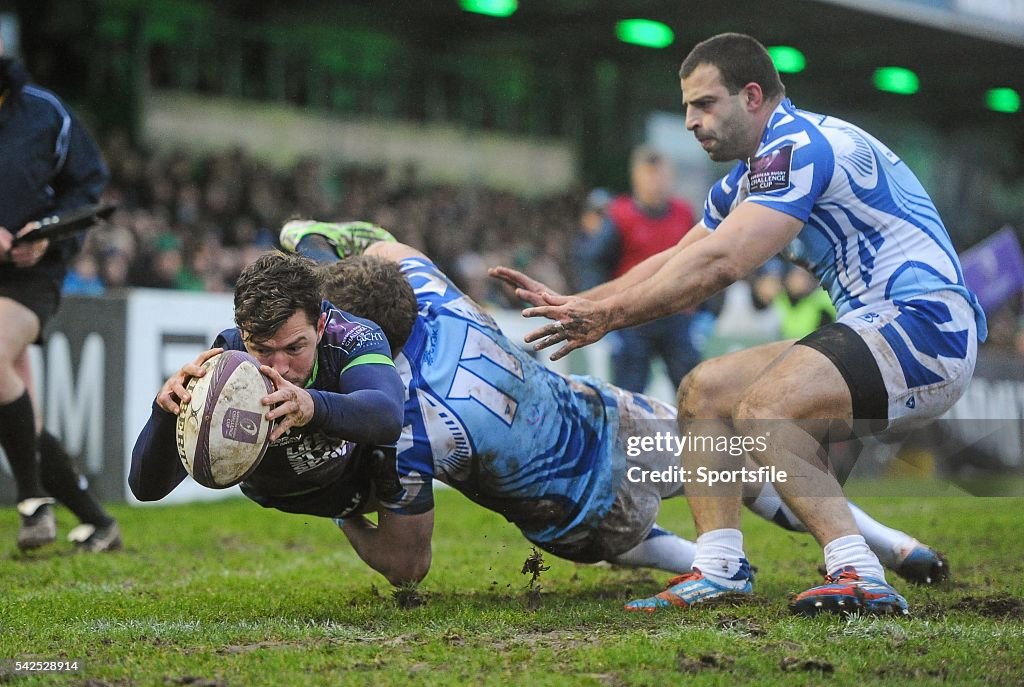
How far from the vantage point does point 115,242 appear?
43.7 ft

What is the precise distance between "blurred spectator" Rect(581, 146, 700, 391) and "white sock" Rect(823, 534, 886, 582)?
231 inches

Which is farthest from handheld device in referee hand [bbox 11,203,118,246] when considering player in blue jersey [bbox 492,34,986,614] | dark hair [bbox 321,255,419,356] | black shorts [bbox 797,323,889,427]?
black shorts [bbox 797,323,889,427]

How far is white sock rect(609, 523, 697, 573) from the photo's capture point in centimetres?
565

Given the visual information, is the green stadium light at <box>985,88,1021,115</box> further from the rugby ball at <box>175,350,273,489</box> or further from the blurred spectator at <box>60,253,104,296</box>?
the rugby ball at <box>175,350,273,489</box>

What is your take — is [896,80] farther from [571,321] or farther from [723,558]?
[571,321]

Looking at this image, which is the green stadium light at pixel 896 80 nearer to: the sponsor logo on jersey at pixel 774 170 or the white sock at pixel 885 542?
the white sock at pixel 885 542

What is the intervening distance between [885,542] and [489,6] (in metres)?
15.4

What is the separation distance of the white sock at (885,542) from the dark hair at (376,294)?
6.62 ft

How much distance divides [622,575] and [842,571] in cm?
174

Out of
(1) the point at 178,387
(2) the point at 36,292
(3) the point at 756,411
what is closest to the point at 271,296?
(1) the point at 178,387

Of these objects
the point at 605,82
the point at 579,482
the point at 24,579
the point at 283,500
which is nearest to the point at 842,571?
the point at 579,482

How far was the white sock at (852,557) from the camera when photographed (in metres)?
4.55

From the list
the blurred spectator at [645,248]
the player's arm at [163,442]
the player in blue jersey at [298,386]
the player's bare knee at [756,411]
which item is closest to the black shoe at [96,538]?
the player in blue jersey at [298,386]

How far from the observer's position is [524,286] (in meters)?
4.66
